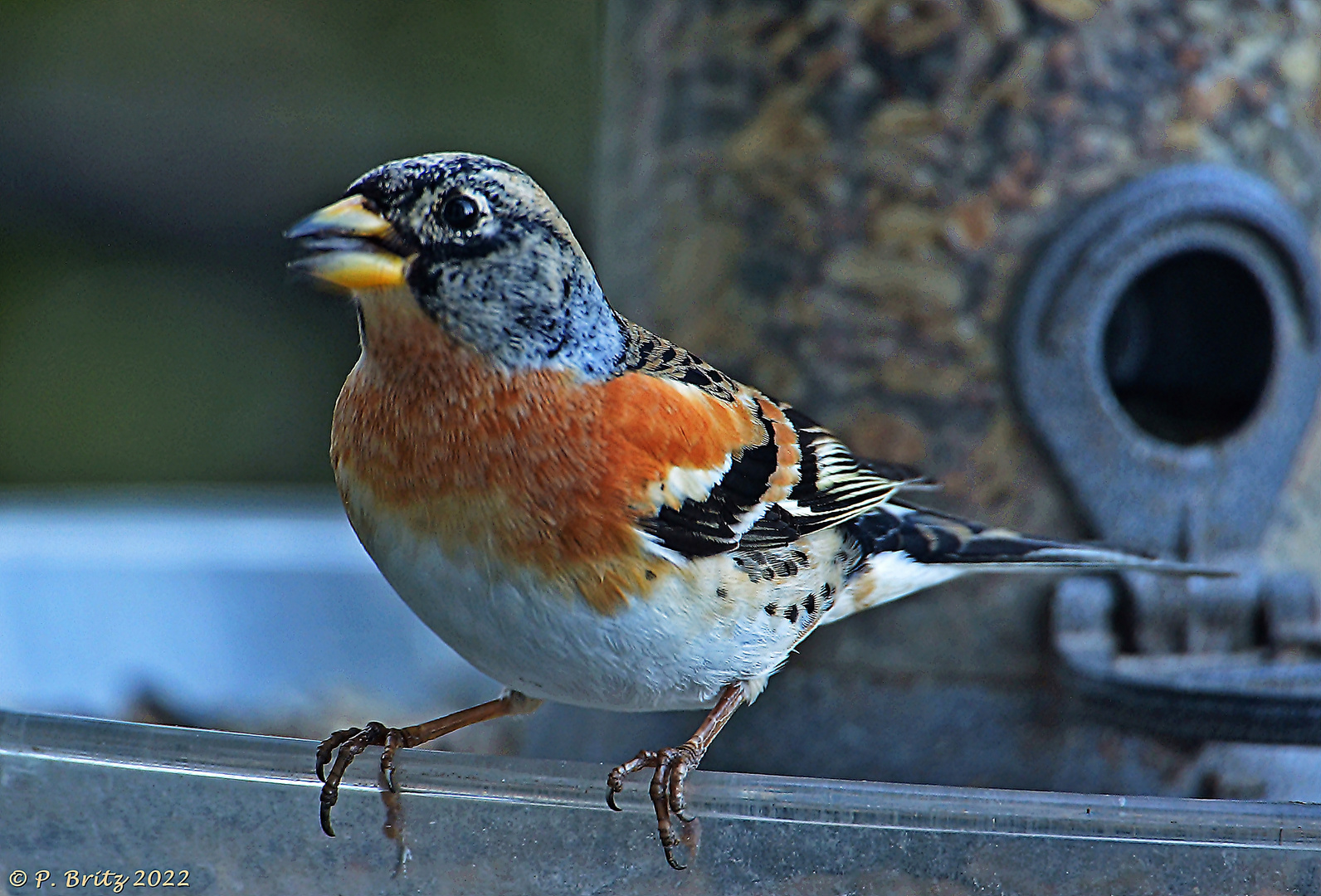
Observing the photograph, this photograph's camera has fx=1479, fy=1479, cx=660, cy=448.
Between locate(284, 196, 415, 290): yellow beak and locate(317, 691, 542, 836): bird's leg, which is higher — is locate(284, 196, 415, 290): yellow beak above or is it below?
above

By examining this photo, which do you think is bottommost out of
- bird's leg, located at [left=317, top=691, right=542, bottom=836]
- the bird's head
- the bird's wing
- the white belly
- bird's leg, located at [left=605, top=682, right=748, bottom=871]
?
bird's leg, located at [left=317, top=691, right=542, bottom=836]

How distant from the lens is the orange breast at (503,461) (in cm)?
166

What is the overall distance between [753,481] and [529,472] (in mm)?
359

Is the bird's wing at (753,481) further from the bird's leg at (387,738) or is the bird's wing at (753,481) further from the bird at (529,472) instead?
the bird's leg at (387,738)

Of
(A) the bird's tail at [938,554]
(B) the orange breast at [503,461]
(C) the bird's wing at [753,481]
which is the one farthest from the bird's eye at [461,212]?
(A) the bird's tail at [938,554]

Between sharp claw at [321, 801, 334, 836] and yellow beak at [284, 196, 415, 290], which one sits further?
sharp claw at [321, 801, 334, 836]

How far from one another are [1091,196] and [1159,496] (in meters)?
0.56

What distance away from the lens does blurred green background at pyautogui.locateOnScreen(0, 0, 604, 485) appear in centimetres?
546

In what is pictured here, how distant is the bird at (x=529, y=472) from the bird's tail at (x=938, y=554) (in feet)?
1.02

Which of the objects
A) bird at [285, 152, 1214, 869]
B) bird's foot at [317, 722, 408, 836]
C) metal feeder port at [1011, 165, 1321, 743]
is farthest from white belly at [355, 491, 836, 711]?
metal feeder port at [1011, 165, 1321, 743]

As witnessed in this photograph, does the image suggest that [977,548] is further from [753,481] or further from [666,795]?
[666,795]

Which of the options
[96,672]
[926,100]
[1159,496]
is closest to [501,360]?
[926,100]

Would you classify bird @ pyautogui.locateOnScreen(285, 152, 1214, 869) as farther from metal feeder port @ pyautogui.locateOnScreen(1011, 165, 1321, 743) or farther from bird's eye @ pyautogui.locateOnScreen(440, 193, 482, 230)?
metal feeder port @ pyautogui.locateOnScreen(1011, 165, 1321, 743)

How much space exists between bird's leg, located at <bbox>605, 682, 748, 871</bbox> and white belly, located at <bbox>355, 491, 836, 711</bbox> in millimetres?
45
